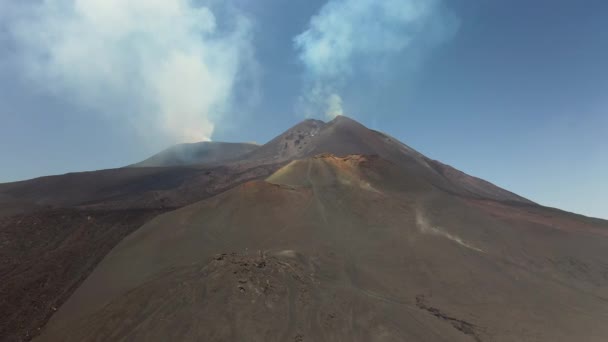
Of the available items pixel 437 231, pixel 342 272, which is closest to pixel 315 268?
pixel 342 272

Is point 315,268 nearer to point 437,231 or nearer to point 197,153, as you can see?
point 437,231

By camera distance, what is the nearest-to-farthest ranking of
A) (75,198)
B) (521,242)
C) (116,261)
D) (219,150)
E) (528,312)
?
(528,312), (116,261), (521,242), (75,198), (219,150)

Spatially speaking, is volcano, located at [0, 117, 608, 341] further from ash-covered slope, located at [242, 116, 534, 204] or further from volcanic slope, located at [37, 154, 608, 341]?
ash-covered slope, located at [242, 116, 534, 204]

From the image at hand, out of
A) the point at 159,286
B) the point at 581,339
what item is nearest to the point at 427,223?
the point at 581,339

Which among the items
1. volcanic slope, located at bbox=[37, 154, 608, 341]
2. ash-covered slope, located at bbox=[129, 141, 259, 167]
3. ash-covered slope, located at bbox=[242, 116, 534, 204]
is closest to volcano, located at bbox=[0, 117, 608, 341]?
volcanic slope, located at bbox=[37, 154, 608, 341]

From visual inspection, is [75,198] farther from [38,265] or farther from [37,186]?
[38,265]

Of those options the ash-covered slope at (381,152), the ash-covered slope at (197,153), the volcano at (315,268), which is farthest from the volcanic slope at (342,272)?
the ash-covered slope at (197,153)

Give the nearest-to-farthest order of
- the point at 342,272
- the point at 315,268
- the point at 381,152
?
the point at 315,268 < the point at 342,272 < the point at 381,152
